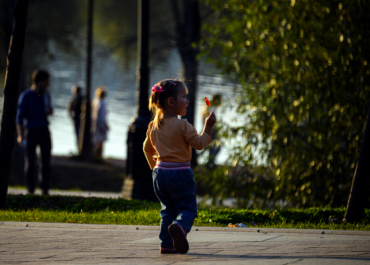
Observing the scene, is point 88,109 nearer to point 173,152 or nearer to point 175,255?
point 173,152

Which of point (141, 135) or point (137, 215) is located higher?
point (141, 135)

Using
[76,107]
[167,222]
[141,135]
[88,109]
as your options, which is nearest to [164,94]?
[167,222]

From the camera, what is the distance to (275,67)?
9602mm

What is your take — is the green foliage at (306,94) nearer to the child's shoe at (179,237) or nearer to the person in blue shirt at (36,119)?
the person in blue shirt at (36,119)

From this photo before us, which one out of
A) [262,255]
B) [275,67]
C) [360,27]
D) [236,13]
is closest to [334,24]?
[360,27]

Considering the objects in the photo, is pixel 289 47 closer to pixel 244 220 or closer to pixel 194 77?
pixel 244 220


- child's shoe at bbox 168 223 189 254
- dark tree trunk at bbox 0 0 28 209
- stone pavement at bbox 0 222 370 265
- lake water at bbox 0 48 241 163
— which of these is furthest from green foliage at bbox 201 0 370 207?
child's shoe at bbox 168 223 189 254

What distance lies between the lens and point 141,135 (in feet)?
32.6

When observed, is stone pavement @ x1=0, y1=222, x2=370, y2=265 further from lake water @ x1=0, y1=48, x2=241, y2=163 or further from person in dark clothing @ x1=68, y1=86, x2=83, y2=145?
person in dark clothing @ x1=68, y1=86, x2=83, y2=145

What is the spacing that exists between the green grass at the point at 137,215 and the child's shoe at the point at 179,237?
6.46 feet

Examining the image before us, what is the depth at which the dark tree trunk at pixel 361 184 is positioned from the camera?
6.20 m

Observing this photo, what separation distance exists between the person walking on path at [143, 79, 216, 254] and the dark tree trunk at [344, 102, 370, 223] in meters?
2.44

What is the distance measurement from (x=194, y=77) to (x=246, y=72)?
15.7ft

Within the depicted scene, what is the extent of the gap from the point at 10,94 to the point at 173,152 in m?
3.73
